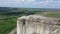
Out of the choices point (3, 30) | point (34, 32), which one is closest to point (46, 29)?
point (34, 32)

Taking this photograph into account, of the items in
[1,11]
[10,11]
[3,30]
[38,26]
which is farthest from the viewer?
[1,11]

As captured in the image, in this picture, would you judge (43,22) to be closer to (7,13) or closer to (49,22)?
(49,22)

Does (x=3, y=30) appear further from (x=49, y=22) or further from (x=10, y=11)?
(x=49, y=22)

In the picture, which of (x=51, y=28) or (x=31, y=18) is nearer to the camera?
(x=51, y=28)

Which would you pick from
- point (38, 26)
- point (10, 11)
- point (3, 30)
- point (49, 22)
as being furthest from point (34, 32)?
point (10, 11)

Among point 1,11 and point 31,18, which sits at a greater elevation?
point 31,18

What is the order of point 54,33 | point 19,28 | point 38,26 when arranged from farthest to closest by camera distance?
point 19,28 → point 38,26 → point 54,33

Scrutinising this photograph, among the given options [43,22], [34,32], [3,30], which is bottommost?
[3,30]
